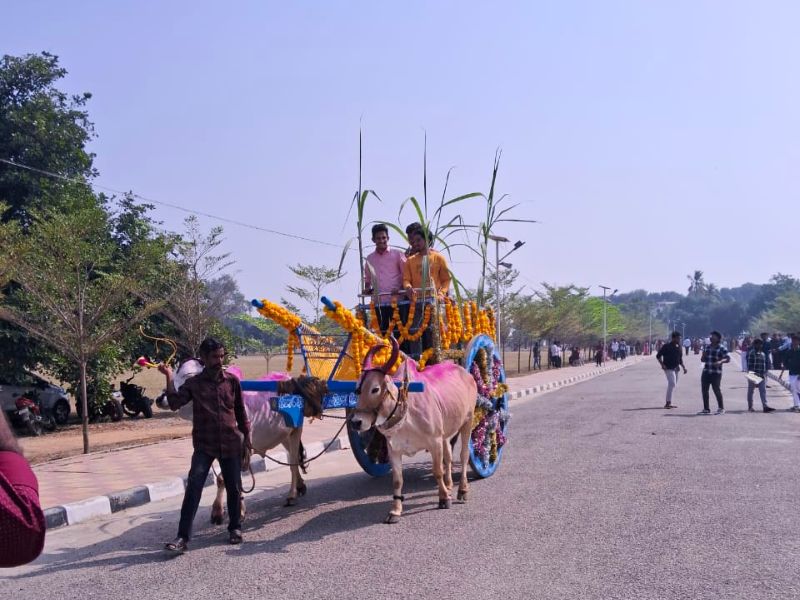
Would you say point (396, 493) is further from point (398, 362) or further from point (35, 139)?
point (35, 139)

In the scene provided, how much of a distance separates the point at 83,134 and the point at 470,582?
19.2 m

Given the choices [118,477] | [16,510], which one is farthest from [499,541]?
[118,477]

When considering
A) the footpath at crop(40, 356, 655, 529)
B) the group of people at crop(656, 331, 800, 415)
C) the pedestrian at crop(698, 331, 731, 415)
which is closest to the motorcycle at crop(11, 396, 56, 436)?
the footpath at crop(40, 356, 655, 529)

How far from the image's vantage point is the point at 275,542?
6500mm

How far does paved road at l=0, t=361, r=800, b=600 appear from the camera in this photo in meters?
5.20

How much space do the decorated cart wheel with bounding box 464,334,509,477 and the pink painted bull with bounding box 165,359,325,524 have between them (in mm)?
1963

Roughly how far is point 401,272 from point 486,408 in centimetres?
183

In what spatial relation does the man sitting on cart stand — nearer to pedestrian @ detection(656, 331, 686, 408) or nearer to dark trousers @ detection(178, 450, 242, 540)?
dark trousers @ detection(178, 450, 242, 540)

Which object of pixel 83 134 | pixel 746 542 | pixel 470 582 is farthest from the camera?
pixel 83 134

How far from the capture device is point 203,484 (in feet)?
21.0

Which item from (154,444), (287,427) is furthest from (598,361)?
(287,427)

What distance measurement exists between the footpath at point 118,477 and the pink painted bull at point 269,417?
1.44 feet

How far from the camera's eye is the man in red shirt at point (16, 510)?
199 centimetres

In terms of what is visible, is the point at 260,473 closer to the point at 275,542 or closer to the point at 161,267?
the point at 275,542
